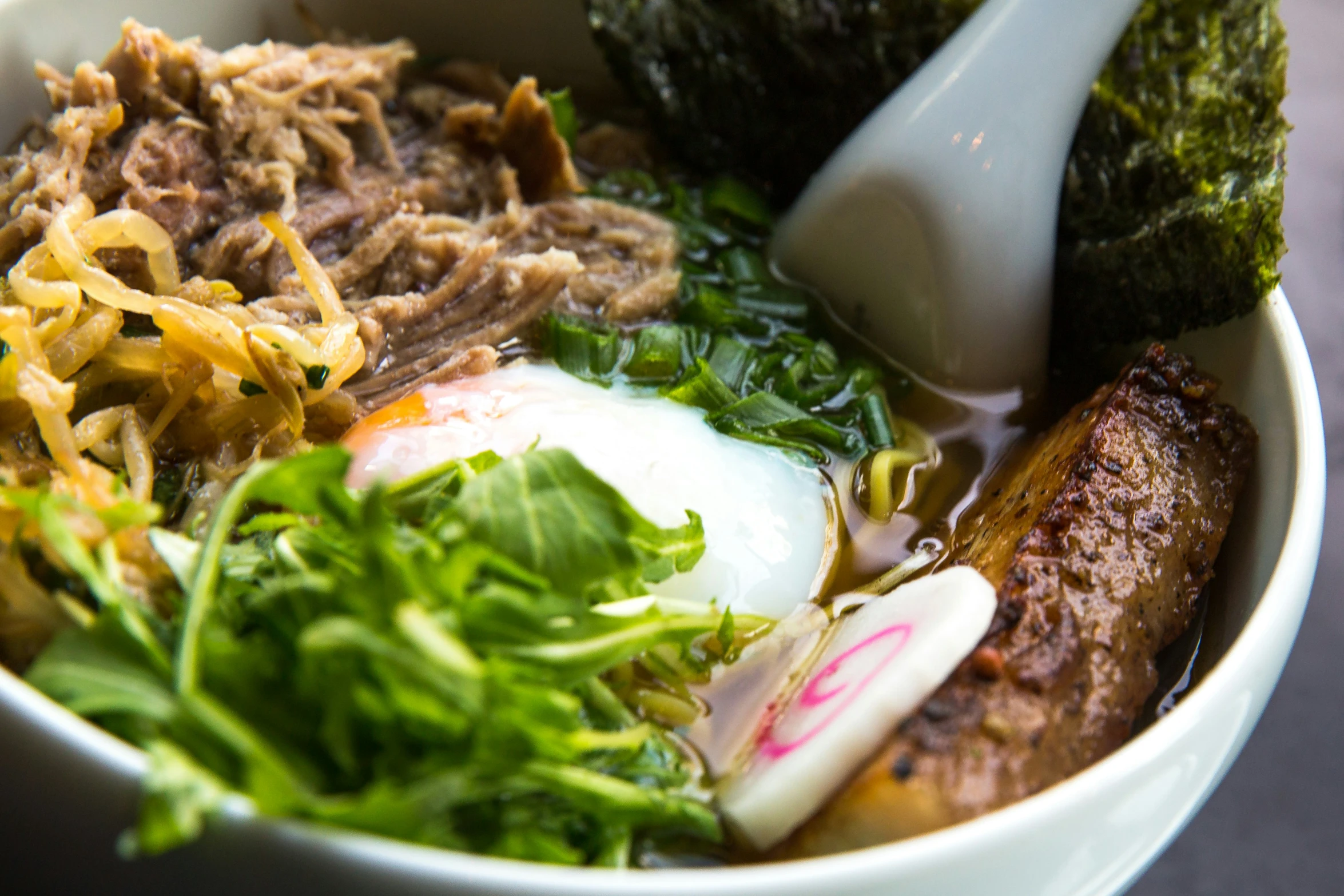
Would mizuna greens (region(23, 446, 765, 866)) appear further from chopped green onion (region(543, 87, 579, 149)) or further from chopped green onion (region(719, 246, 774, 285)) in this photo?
chopped green onion (region(543, 87, 579, 149))

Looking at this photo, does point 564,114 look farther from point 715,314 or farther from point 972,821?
point 972,821

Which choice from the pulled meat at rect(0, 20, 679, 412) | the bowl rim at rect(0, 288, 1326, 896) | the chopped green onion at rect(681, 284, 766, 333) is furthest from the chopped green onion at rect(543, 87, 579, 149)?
the bowl rim at rect(0, 288, 1326, 896)

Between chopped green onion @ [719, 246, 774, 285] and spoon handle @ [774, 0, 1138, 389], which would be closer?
spoon handle @ [774, 0, 1138, 389]

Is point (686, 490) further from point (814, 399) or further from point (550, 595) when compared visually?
point (550, 595)

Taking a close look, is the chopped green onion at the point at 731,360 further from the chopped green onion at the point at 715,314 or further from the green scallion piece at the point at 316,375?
the green scallion piece at the point at 316,375

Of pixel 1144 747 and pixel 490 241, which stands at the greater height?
pixel 490 241

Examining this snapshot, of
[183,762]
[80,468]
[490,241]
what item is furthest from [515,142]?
[183,762]
